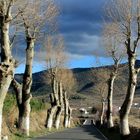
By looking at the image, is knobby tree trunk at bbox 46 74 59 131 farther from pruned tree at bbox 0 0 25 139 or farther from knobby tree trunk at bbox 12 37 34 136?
pruned tree at bbox 0 0 25 139

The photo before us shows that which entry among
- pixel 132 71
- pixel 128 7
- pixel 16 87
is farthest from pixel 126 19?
pixel 16 87

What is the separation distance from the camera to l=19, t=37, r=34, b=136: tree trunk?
4009 centimetres

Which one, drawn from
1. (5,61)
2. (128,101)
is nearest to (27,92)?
(128,101)

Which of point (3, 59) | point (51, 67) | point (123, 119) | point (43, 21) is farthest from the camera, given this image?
point (51, 67)

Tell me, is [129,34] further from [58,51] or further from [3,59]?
[58,51]

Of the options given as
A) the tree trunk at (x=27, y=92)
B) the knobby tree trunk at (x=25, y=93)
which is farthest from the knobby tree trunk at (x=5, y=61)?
the tree trunk at (x=27, y=92)

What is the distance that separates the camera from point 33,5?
31828 mm

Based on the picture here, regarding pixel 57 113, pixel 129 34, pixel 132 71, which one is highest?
pixel 129 34

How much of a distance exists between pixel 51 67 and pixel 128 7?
35716 millimetres

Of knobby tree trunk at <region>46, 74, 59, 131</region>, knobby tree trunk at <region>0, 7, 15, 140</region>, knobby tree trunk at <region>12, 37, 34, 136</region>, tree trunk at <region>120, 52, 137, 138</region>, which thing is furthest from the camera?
knobby tree trunk at <region>46, 74, 59, 131</region>

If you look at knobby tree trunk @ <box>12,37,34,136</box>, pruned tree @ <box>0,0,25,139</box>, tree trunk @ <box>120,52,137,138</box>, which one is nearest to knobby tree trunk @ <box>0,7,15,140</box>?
pruned tree @ <box>0,0,25,139</box>

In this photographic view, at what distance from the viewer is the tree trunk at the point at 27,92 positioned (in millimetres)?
40094

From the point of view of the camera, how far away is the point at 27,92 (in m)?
40.2

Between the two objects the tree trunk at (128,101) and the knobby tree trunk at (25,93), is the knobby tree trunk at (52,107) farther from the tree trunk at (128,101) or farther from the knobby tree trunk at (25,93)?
the tree trunk at (128,101)
